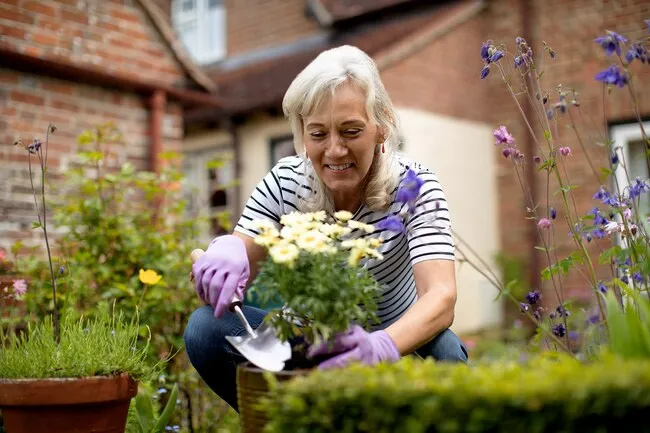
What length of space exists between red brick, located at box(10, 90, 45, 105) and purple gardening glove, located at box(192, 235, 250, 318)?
9.76 ft

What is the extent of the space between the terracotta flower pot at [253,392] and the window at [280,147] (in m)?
6.39

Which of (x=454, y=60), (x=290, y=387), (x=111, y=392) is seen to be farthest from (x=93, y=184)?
(x=454, y=60)

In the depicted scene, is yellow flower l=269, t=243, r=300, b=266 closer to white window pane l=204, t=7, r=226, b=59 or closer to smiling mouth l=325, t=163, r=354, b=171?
smiling mouth l=325, t=163, r=354, b=171

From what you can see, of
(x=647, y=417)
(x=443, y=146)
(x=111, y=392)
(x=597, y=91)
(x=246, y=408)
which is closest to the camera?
(x=647, y=417)

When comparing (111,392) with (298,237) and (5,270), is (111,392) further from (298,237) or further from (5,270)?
(5,270)

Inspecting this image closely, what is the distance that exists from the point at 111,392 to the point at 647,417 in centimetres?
137

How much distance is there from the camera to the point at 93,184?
3.43 meters

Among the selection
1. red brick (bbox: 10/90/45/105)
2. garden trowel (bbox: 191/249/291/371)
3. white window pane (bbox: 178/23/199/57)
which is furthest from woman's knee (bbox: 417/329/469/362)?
white window pane (bbox: 178/23/199/57)

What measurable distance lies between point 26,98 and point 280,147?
4.04 metres

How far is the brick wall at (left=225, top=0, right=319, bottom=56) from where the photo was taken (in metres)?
9.82

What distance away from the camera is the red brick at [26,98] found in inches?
173

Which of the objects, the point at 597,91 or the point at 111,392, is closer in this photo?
the point at 111,392

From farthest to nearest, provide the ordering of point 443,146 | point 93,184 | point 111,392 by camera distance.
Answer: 1. point 443,146
2. point 93,184
3. point 111,392

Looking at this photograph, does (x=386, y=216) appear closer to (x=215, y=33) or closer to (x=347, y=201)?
(x=347, y=201)
